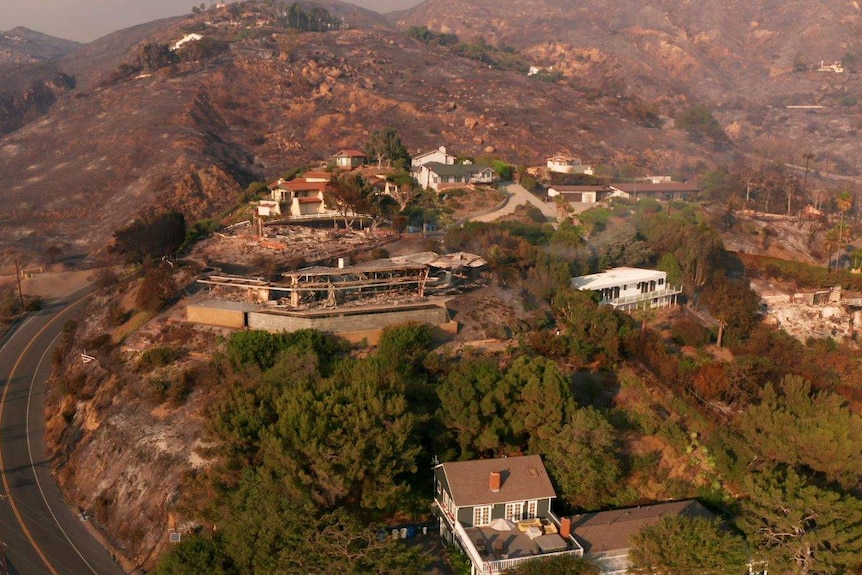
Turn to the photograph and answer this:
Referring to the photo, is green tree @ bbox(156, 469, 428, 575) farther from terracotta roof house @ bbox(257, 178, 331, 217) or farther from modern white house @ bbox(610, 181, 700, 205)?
modern white house @ bbox(610, 181, 700, 205)

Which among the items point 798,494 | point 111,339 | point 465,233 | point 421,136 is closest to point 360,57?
Result: point 421,136

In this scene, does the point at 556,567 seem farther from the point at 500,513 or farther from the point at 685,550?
the point at 685,550

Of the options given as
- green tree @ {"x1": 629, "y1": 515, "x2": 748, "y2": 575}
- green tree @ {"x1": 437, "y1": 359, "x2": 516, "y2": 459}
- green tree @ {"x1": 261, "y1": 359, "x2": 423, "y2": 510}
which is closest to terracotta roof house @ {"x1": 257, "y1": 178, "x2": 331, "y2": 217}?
green tree @ {"x1": 437, "y1": 359, "x2": 516, "y2": 459}

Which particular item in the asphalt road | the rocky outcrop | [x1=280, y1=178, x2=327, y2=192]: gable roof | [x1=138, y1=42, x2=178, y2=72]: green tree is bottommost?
the asphalt road

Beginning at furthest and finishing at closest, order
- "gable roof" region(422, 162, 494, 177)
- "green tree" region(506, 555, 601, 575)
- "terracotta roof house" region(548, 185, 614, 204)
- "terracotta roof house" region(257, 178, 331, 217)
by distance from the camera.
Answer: "terracotta roof house" region(548, 185, 614, 204) < "gable roof" region(422, 162, 494, 177) < "terracotta roof house" region(257, 178, 331, 217) < "green tree" region(506, 555, 601, 575)

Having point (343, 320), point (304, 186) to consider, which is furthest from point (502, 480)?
point (304, 186)
